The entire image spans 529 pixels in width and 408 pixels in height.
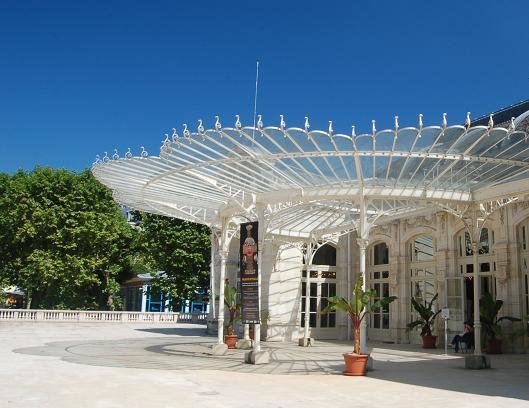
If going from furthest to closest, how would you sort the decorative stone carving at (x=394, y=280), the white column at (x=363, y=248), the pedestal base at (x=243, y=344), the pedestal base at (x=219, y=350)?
the decorative stone carving at (x=394, y=280) → the pedestal base at (x=243, y=344) → the pedestal base at (x=219, y=350) → the white column at (x=363, y=248)

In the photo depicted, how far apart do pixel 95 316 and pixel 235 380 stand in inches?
908

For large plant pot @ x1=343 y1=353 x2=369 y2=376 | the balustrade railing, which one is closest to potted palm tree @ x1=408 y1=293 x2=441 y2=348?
large plant pot @ x1=343 y1=353 x2=369 y2=376

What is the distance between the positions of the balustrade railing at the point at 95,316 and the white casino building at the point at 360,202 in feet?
25.3

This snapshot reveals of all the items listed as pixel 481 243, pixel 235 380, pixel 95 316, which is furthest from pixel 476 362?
pixel 95 316

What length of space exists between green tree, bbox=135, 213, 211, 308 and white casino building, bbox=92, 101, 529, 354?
8363 millimetres

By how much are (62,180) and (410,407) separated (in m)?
28.9

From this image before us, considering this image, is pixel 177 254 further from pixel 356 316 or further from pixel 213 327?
pixel 356 316

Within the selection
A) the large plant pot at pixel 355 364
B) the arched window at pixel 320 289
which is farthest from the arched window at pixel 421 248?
the large plant pot at pixel 355 364

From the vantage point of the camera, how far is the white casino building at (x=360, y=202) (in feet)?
Answer: 37.3

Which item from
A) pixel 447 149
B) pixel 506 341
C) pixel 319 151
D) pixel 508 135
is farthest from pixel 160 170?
pixel 506 341

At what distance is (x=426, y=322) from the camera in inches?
790

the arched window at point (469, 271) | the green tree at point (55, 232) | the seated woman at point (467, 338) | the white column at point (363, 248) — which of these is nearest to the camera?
the white column at point (363, 248)

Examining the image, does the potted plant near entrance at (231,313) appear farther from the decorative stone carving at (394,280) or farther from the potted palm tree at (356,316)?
the potted palm tree at (356,316)

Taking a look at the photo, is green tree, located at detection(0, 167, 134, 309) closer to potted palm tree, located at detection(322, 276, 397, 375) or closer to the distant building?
the distant building
